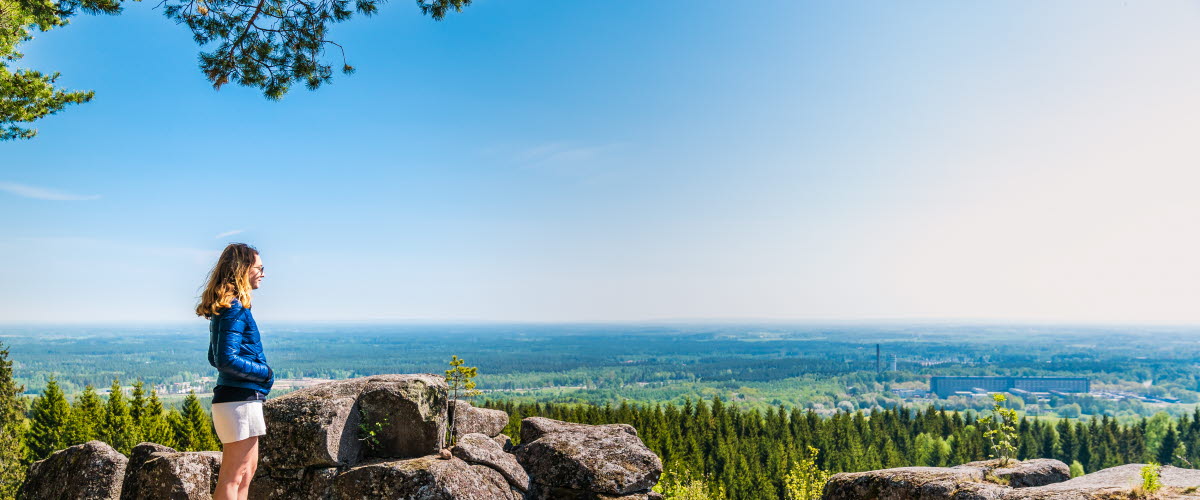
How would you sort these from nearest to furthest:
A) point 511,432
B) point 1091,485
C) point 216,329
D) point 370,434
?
point 216,329 < point 1091,485 < point 370,434 < point 511,432

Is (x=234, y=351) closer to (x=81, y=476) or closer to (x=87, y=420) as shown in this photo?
(x=81, y=476)

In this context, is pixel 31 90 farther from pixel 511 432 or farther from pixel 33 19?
pixel 511 432

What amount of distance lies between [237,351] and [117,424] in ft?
113

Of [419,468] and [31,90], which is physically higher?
[31,90]

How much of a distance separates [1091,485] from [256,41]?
12862 mm

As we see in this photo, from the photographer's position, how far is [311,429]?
8031mm

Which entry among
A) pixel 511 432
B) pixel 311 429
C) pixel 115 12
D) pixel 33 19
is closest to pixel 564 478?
pixel 311 429

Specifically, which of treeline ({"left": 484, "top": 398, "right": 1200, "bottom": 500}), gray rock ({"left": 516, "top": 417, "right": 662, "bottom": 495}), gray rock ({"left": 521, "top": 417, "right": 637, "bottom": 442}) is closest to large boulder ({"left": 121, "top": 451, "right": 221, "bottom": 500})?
gray rock ({"left": 516, "top": 417, "right": 662, "bottom": 495})

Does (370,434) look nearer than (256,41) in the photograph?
Yes

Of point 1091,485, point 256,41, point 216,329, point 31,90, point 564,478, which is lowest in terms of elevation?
point 564,478

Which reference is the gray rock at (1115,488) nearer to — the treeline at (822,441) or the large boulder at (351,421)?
the large boulder at (351,421)

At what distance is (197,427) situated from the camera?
118 ft

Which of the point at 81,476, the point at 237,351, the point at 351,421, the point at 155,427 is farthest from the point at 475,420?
the point at 155,427

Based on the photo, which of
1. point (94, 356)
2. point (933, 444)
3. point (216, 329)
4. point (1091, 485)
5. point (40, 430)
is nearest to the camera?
point (216, 329)
